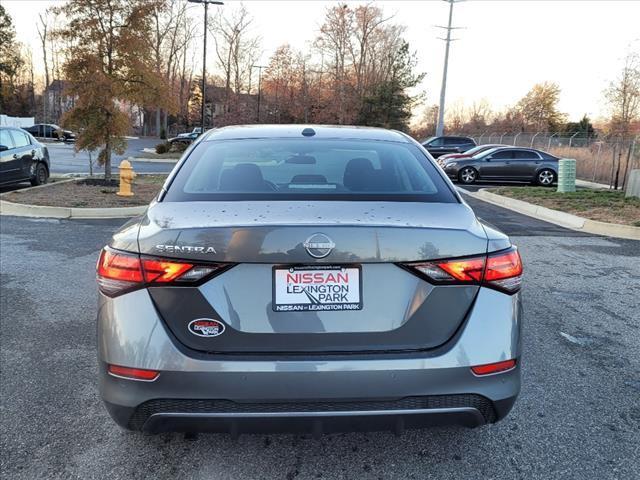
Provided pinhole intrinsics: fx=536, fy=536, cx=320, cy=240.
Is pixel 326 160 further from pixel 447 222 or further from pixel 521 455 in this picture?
pixel 521 455

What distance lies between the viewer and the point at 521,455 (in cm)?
269

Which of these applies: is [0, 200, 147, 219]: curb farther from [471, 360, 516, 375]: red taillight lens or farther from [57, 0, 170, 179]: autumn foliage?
[471, 360, 516, 375]: red taillight lens

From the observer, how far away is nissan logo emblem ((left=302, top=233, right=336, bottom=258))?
2.04 metres

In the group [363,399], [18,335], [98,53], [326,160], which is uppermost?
[98,53]

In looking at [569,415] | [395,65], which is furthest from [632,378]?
[395,65]

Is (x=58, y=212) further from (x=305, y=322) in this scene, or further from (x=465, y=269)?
(x=465, y=269)

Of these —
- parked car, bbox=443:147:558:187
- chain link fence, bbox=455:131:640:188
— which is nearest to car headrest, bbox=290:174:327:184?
chain link fence, bbox=455:131:640:188

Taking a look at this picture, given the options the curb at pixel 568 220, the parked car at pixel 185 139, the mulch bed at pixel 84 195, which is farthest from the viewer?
the parked car at pixel 185 139

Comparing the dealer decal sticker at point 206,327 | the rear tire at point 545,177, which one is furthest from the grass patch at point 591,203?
the dealer decal sticker at point 206,327

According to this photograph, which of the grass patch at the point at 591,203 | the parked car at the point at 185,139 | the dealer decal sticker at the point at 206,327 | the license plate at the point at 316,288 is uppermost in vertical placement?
the parked car at the point at 185,139

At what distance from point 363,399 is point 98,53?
1370cm

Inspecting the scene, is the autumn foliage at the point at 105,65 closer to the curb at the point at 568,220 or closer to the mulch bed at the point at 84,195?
the mulch bed at the point at 84,195

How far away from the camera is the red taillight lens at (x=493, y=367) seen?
7.08 ft

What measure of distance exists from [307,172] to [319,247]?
1185 millimetres
